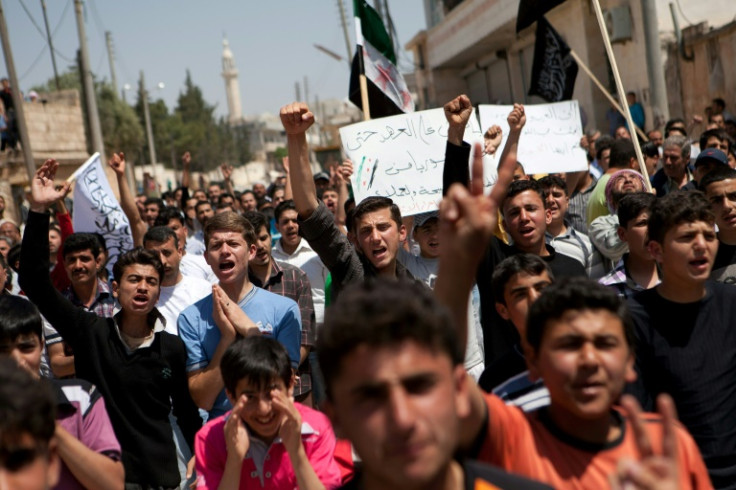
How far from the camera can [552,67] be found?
1093cm

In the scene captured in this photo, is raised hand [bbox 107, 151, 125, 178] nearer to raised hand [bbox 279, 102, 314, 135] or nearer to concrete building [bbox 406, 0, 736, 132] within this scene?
raised hand [bbox 279, 102, 314, 135]

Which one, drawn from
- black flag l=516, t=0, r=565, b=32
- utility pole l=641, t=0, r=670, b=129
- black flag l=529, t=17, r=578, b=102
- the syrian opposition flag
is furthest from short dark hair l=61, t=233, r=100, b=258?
utility pole l=641, t=0, r=670, b=129

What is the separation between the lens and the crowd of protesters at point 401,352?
77.8 inches

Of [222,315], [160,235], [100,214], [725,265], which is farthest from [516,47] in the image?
Result: [222,315]

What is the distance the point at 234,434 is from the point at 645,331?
1.55m

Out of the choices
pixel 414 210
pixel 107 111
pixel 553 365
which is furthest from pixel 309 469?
pixel 107 111

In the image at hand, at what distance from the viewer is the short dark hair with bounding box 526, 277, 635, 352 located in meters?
2.67

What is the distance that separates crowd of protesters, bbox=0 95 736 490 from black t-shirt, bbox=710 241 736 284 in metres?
0.01

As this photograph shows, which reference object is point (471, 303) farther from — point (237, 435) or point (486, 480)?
point (486, 480)

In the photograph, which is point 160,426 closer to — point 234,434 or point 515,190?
point 234,434

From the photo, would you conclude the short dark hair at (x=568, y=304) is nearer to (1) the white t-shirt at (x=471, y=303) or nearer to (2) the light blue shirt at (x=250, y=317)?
(1) the white t-shirt at (x=471, y=303)

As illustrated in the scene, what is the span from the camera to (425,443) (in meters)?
1.88

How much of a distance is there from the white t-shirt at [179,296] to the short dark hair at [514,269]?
252 cm

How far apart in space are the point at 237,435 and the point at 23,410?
60.3 inches
